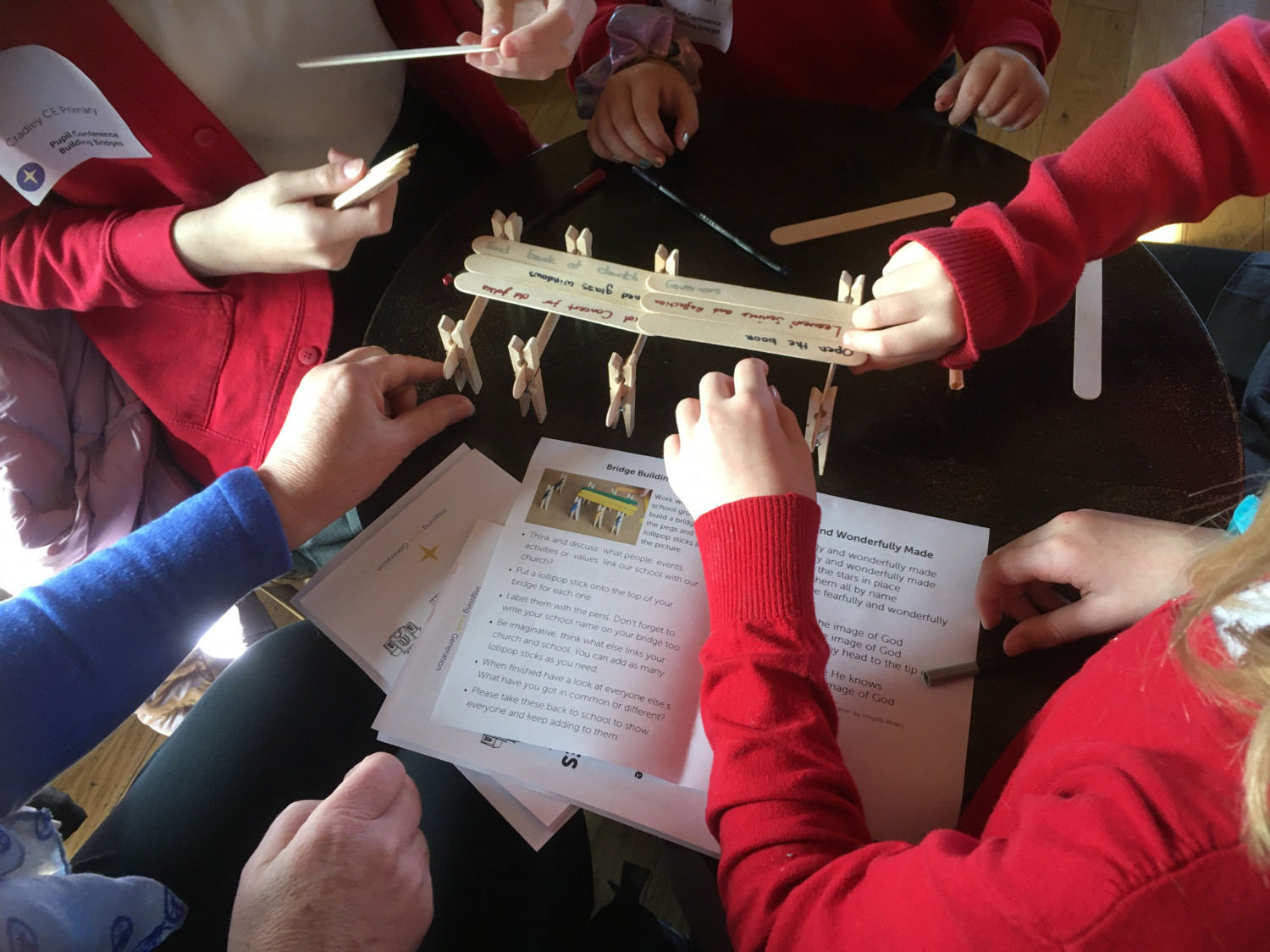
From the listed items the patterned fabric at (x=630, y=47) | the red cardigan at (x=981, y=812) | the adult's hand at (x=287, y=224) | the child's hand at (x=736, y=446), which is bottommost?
the red cardigan at (x=981, y=812)

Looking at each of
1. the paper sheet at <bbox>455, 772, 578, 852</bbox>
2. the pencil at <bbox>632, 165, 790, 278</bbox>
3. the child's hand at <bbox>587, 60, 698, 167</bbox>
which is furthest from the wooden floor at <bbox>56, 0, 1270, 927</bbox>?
the paper sheet at <bbox>455, 772, 578, 852</bbox>

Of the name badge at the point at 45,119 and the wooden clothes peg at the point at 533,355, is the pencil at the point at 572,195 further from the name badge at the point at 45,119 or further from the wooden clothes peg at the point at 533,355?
the name badge at the point at 45,119

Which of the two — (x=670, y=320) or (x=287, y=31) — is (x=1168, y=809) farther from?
(x=287, y=31)

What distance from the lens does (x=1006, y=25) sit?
3.34 feet

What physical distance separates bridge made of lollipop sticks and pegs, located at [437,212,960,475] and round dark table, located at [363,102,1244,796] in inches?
1.1

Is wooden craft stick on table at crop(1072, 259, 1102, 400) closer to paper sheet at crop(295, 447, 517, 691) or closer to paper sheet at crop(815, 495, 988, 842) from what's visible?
paper sheet at crop(815, 495, 988, 842)

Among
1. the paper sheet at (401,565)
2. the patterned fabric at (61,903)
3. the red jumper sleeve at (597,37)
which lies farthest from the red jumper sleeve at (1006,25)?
the patterned fabric at (61,903)

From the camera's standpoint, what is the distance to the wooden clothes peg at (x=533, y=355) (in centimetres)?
71

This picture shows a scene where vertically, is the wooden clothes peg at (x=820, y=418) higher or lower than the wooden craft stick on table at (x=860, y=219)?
lower

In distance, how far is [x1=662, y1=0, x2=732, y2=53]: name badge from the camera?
0.99 metres

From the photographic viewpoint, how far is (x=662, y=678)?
0.63 metres

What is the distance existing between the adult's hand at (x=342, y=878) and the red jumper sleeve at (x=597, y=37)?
94 cm

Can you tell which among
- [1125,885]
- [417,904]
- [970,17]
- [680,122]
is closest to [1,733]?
[417,904]

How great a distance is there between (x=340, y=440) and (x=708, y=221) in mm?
477
